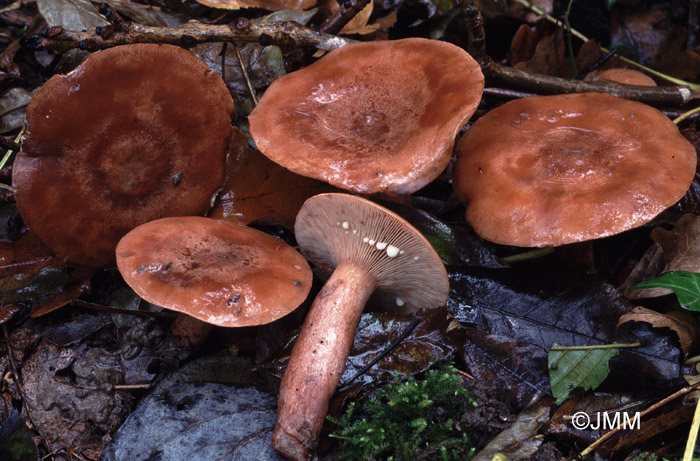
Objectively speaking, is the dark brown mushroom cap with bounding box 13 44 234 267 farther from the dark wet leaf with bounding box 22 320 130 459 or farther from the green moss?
the green moss

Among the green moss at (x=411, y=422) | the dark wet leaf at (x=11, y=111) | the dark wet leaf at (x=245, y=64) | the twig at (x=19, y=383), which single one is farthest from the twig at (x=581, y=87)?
the twig at (x=19, y=383)

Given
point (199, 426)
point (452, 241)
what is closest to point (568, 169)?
point (452, 241)

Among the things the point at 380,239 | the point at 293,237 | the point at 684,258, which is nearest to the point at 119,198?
the point at 293,237

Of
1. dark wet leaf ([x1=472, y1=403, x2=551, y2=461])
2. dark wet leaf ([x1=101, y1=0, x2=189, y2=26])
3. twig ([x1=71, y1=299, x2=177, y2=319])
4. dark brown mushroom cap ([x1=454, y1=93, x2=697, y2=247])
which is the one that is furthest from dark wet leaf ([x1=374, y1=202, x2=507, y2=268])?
dark wet leaf ([x1=101, y1=0, x2=189, y2=26])

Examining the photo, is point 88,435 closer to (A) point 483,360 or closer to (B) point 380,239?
(B) point 380,239

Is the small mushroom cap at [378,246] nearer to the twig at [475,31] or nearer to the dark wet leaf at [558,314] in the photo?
the dark wet leaf at [558,314]

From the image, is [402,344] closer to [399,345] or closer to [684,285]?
[399,345]

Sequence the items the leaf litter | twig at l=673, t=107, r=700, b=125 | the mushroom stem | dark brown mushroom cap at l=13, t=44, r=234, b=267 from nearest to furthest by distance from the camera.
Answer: the mushroom stem
the leaf litter
dark brown mushroom cap at l=13, t=44, r=234, b=267
twig at l=673, t=107, r=700, b=125
